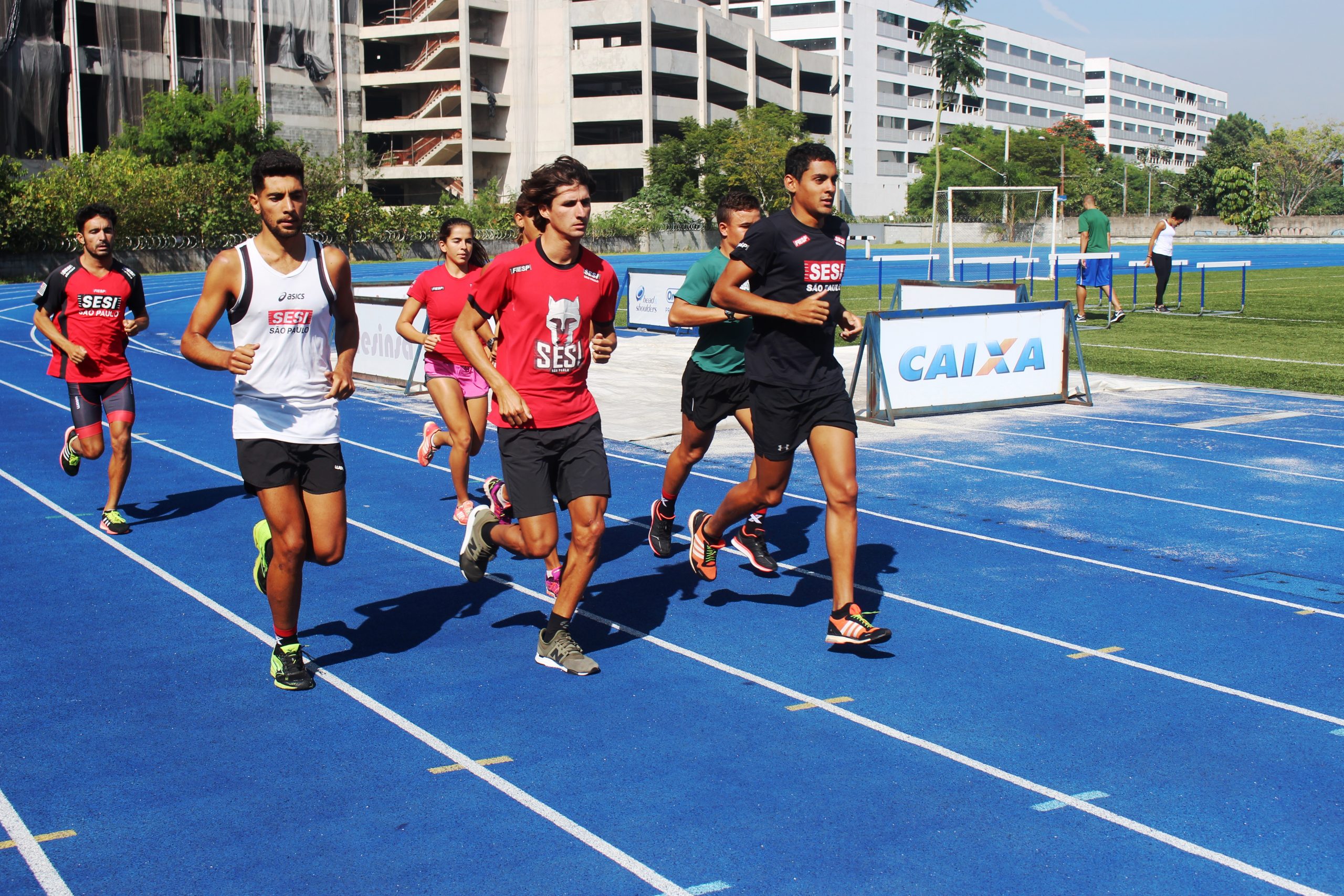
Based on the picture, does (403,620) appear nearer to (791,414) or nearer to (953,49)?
(791,414)

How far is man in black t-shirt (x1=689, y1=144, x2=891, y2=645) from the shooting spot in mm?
5625

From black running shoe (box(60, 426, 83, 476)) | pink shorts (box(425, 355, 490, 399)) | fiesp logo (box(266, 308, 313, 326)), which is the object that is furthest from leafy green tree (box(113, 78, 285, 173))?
fiesp logo (box(266, 308, 313, 326))

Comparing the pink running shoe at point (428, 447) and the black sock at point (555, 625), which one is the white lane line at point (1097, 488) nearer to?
the pink running shoe at point (428, 447)

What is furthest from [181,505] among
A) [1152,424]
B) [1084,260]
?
[1084,260]

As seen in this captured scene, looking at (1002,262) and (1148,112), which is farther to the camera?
(1148,112)

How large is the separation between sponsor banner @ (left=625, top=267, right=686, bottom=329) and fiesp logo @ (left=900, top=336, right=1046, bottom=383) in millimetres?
9773

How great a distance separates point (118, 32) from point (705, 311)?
58.4 metres

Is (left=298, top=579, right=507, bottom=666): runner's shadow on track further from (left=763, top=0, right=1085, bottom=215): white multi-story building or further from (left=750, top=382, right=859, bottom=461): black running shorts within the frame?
(left=763, top=0, right=1085, bottom=215): white multi-story building

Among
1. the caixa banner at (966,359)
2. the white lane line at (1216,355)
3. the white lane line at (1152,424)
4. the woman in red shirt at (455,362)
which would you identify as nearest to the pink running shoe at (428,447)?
the woman in red shirt at (455,362)

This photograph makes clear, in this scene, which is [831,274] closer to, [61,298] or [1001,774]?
[1001,774]

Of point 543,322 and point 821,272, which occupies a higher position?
point 821,272

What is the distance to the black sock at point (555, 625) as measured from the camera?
546cm

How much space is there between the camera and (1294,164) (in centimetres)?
10481

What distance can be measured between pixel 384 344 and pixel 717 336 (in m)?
9.56
